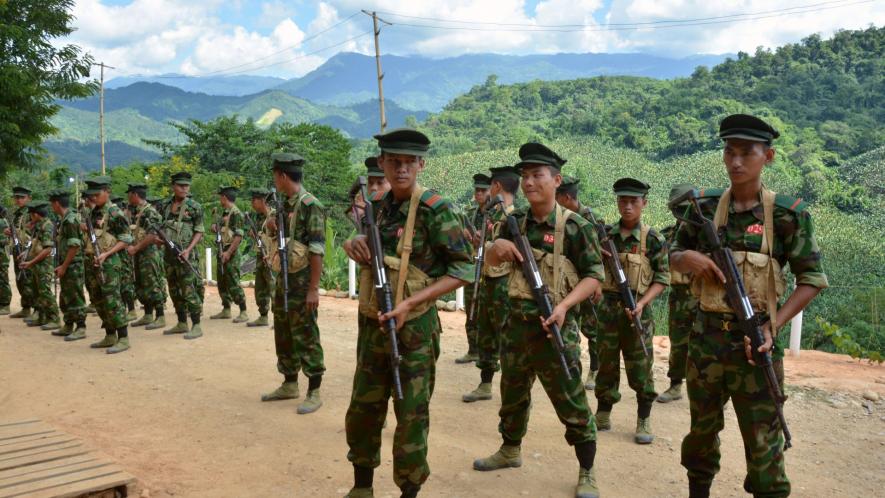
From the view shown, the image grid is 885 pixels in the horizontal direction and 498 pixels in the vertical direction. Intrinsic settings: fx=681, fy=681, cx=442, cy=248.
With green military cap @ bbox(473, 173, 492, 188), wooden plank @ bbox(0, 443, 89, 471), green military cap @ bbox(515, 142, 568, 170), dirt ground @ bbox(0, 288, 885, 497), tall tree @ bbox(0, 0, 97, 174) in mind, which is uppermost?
tall tree @ bbox(0, 0, 97, 174)

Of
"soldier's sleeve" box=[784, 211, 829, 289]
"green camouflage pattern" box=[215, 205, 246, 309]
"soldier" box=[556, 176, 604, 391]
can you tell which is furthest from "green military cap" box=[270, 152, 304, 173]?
"green camouflage pattern" box=[215, 205, 246, 309]

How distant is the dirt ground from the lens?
4707 millimetres

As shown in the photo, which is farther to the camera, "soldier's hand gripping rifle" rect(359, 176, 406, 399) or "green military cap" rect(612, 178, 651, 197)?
"green military cap" rect(612, 178, 651, 197)

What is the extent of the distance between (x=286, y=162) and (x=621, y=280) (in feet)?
9.93

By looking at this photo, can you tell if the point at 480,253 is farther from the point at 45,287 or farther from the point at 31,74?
the point at 31,74

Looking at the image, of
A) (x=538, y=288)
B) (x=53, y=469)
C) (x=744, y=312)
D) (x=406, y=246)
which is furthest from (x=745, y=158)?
(x=53, y=469)

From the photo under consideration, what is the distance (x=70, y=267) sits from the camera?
9.32 metres

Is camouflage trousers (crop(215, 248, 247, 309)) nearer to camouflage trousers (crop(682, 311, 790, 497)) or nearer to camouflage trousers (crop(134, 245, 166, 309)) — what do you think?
camouflage trousers (crop(134, 245, 166, 309))

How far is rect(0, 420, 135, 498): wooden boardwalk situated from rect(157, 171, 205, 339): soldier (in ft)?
15.8

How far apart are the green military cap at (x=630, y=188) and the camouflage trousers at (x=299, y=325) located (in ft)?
9.24

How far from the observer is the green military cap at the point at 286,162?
5988mm

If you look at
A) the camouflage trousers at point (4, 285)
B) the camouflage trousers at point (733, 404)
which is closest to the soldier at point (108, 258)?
the camouflage trousers at point (4, 285)

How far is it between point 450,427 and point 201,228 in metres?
5.67

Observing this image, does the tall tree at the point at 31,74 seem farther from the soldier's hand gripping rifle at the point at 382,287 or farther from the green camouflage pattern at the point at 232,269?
the soldier's hand gripping rifle at the point at 382,287
